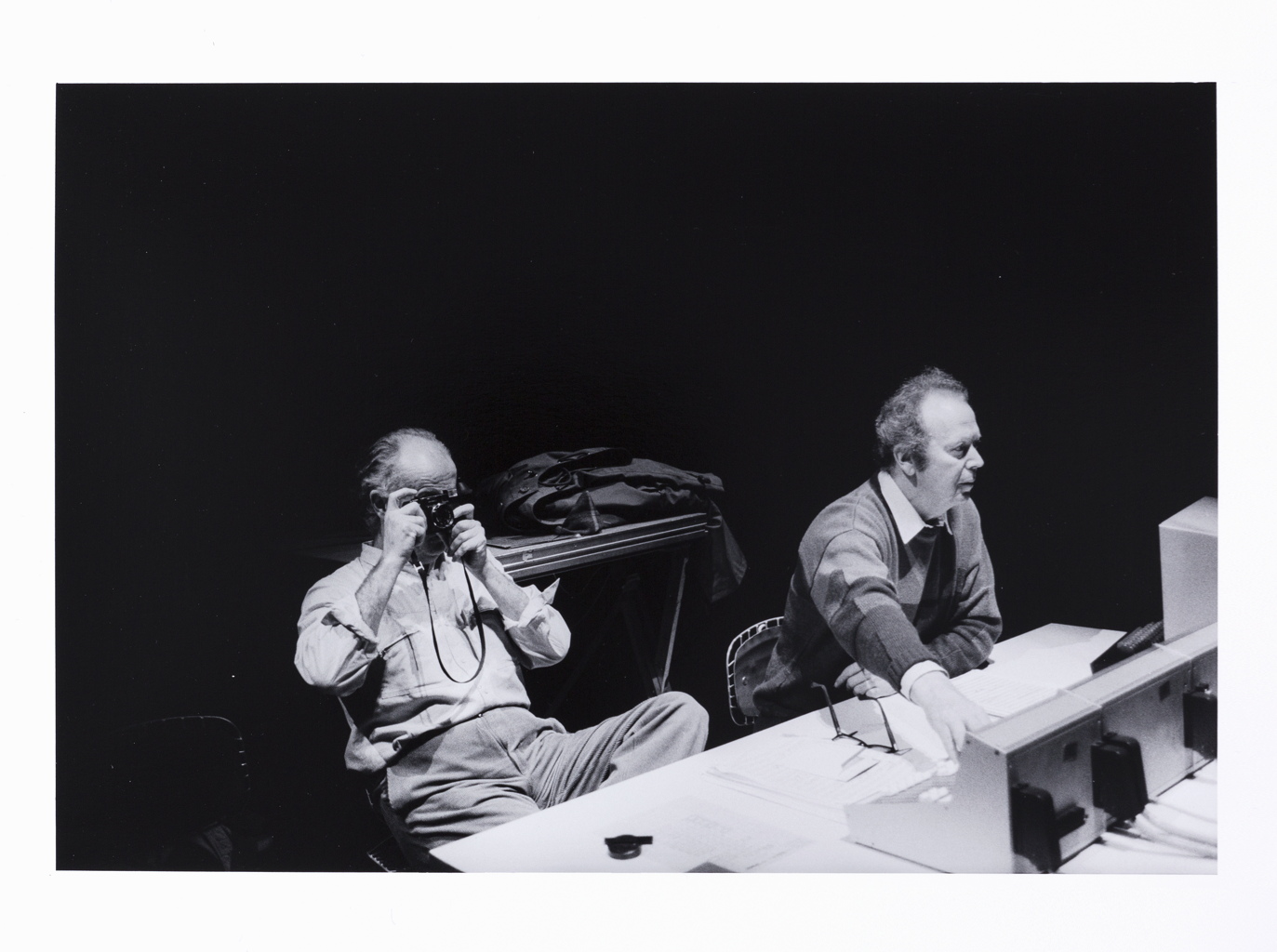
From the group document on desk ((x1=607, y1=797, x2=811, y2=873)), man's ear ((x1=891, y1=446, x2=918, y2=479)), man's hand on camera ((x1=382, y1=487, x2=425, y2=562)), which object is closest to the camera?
document on desk ((x1=607, y1=797, x2=811, y2=873))

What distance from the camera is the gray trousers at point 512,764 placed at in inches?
91.0

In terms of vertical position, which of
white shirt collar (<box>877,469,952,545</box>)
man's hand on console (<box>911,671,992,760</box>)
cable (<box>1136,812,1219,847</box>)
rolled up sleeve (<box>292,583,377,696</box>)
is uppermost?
white shirt collar (<box>877,469,952,545</box>)

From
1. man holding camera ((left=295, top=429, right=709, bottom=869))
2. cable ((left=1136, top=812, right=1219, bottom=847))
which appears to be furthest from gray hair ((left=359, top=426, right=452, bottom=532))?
cable ((left=1136, top=812, right=1219, bottom=847))

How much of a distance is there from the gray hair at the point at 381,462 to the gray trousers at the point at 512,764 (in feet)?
1.84

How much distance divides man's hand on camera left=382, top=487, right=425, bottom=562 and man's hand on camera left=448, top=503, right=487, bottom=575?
0.27 ft

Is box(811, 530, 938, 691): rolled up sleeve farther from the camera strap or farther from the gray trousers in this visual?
the camera strap

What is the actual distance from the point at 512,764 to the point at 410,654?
36cm

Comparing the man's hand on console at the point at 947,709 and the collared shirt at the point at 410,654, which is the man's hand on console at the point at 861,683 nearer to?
the man's hand on console at the point at 947,709

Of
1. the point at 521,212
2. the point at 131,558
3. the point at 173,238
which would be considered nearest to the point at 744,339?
the point at 521,212

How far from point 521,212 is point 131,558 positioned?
129 cm

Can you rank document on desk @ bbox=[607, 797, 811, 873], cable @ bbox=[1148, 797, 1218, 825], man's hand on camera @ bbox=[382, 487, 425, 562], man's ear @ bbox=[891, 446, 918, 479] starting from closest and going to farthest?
document on desk @ bbox=[607, 797, 811, 873] < cable @ bbox=[1148, 797, 1218, 825] < man's hand on camera @ bbox=[382, 487, 425, 562] < man's ear @ bbox=[891, 446, 918, 479]

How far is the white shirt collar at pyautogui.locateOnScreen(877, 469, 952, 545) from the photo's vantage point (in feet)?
8.18
